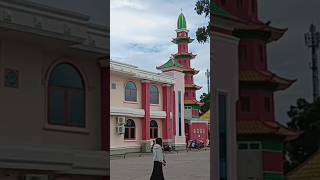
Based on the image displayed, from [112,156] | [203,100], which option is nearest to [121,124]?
[112,156]

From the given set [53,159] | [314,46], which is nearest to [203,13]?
[314,46]

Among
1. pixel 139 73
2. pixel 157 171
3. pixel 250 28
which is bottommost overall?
pixel 157 171

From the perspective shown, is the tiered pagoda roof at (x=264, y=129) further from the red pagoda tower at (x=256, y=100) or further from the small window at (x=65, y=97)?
the small window at (x=65, y=97)

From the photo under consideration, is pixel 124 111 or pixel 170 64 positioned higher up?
pixel 170 64

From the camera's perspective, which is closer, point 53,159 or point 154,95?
point 53,159

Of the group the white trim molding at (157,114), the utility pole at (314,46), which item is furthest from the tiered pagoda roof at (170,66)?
the utility pole at (314,46)

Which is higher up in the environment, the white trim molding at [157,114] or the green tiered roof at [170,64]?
the green tiered roof at [170,64]

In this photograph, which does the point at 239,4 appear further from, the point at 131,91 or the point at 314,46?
the point at 131,91
